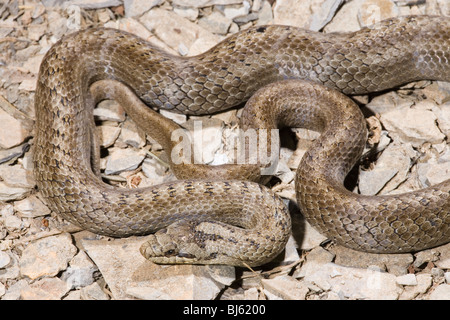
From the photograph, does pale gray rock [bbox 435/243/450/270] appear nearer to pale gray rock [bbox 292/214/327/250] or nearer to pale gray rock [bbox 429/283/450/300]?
pale gray rock [bbox 429/283/450/300]

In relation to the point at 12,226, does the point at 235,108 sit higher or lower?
higher

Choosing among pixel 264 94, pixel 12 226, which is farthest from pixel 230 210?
pixel 12 226

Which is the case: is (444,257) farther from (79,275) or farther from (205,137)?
(79,275)

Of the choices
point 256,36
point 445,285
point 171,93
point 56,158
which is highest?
point 256,36

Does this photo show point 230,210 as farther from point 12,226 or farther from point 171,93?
point 12,226

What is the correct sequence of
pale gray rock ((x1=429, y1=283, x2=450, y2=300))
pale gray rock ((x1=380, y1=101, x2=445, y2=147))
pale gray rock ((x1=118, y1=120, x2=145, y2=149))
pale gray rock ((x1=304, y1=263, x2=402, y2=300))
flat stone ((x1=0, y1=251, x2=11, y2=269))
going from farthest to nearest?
pale gray rock ((x1=118, y1=120, x2=145, y2=149)) → pale gray rock ((x1=380, y1=101, x2=445, y2=147)) → flat stone ((x1=0, y1=251, x2=11, y2=269)) → pale gray rock ((x1=304, y1=263, x2=402, y2=300)) → pale gray rock ((x1=429, y1=283, x2=450, y2=300))

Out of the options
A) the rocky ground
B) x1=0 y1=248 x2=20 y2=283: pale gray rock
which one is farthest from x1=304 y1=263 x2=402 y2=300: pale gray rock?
x1=0 y1=248 x2=20 y2=283: pale gray rock

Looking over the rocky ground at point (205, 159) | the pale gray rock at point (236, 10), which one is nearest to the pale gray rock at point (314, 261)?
the rocky ground at point (205, 159)
